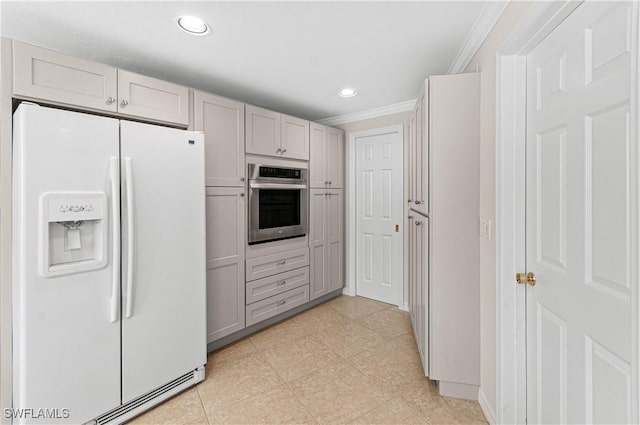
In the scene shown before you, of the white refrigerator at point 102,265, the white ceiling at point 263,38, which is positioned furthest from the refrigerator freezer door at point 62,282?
the white ceiling at point 263,38

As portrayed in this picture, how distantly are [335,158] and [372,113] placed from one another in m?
0.70

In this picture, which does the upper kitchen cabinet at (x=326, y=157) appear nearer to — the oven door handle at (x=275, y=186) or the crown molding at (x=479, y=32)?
the oven door handle at (x=275, y=186)

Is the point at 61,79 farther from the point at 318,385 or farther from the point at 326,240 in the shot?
the point at 326,240

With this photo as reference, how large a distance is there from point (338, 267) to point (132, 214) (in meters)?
2.54

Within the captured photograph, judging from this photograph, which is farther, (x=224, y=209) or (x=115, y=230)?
(x=224, y=209)

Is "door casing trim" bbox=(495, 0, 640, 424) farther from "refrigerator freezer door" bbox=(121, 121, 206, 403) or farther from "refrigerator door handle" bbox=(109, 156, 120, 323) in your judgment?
"refrigerator door handle" bbox=(109, 156, 120, 323)

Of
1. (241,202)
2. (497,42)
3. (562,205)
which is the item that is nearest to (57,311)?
(241,202)

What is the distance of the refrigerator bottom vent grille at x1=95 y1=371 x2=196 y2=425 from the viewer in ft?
5.43

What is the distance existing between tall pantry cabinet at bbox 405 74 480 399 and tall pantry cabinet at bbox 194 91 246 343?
62.2 inches

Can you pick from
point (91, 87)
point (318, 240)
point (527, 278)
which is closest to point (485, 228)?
point (527, 278)

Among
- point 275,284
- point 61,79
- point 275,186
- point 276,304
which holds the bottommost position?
point 276,304

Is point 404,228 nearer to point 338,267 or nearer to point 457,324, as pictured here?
point 338,267

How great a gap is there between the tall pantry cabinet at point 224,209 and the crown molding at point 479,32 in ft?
5.93

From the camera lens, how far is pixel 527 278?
1451mm
